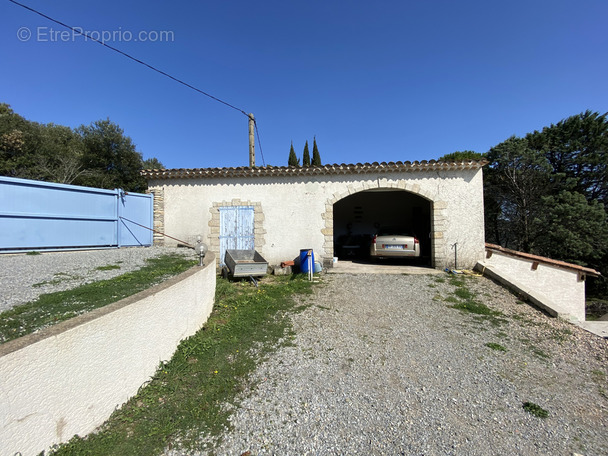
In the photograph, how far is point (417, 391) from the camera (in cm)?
275

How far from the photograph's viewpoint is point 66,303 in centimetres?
283

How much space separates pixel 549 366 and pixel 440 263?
17.4ft

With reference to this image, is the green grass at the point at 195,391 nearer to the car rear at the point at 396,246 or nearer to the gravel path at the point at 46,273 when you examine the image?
the gravel path at the point at 46,273

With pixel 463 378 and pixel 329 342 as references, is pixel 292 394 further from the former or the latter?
pixel 463 378

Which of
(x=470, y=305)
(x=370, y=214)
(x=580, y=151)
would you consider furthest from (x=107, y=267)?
(x=580, y=151)

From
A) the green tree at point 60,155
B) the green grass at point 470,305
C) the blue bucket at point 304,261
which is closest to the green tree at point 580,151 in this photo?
the green grass at point 470,305

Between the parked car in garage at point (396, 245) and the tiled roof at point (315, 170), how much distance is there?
214 centimetres

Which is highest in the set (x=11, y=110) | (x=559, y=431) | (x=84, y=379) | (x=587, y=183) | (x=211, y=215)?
(x=11, y=110)

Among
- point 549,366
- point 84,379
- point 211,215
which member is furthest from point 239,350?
point 211,215

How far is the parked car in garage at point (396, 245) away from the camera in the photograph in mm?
8711

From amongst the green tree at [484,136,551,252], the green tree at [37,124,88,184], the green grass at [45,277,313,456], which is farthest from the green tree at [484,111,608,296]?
the green tree at [37,124,88,184]

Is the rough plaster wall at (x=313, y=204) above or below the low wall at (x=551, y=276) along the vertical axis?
above

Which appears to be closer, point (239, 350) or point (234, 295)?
point (239, 350)

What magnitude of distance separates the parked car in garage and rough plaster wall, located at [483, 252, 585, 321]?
7.81ft
